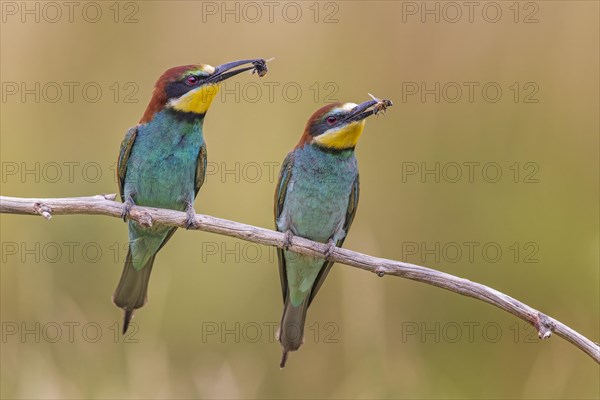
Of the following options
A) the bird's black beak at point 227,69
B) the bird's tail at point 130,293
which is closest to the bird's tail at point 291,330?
the bird's tail at point 130,293

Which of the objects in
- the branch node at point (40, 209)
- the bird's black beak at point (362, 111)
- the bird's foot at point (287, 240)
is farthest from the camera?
the bird's black beak at point (362, 111)

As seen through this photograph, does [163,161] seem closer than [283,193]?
Yes

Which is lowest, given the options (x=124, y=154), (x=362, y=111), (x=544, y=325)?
(x=544, y=325)

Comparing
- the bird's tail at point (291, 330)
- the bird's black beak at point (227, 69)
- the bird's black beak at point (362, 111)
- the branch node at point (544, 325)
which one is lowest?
the bird's tail at point (291, 330)

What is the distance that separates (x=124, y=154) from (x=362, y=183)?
1.23 m

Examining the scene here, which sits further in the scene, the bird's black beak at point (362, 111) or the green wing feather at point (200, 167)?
the green wing feather at point (200, 167)

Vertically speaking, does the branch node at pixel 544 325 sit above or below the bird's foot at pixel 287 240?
below

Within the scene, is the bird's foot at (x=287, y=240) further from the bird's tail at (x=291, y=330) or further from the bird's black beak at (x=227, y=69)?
the bird's black beak at (x=227, y=69)

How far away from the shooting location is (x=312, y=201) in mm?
3662

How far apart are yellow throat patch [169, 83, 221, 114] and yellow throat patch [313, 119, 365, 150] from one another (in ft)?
1.44

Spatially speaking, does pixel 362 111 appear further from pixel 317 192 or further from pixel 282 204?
pixel 282 204

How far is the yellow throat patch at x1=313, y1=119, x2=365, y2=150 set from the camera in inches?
140

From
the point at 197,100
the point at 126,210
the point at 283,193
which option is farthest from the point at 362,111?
the point at 126,210

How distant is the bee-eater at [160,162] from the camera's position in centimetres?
357
